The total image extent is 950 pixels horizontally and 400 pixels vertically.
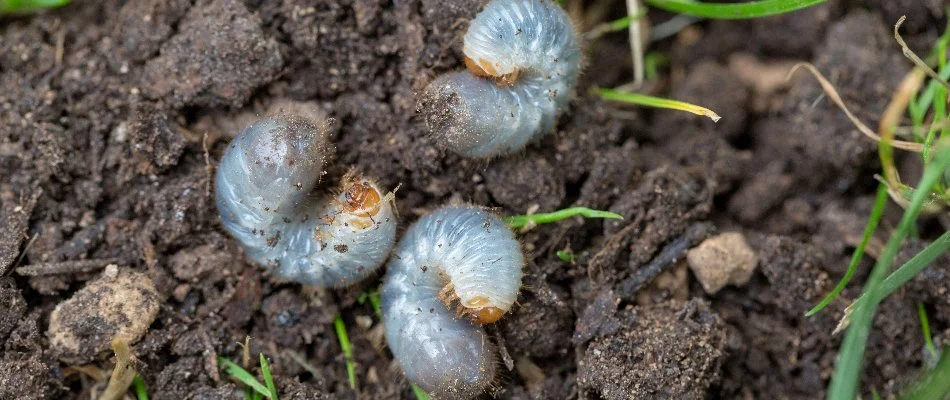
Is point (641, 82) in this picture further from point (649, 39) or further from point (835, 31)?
point (835, 31)

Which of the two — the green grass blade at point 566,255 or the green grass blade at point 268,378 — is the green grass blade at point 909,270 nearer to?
the green grass blade at point 566,255

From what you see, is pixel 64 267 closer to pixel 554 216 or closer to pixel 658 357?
pixel 554 216

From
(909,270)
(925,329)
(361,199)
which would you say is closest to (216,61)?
(361,199)

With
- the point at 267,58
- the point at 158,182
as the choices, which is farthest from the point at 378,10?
the point at 158,182

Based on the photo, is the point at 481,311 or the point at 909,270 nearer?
the point at 909,270

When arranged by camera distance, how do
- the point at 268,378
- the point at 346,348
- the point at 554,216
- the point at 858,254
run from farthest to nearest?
the point at 346,348
the point at 554,216
the point at 268,378
the point at 858,254

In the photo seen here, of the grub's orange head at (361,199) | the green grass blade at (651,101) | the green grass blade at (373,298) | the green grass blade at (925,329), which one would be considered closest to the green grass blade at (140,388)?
the green grass blade at (373,298)
